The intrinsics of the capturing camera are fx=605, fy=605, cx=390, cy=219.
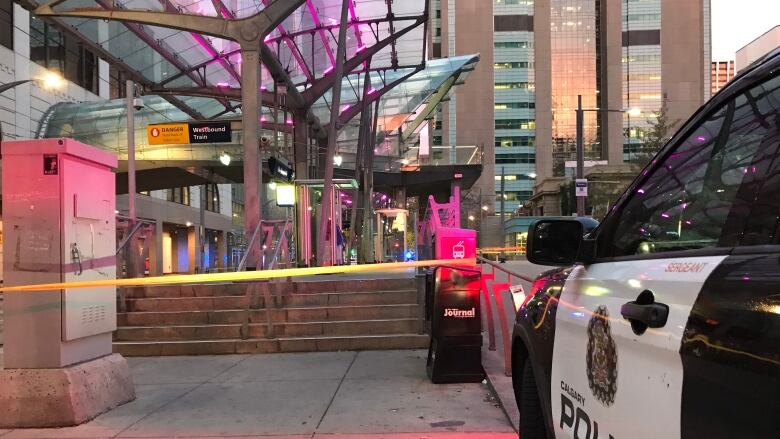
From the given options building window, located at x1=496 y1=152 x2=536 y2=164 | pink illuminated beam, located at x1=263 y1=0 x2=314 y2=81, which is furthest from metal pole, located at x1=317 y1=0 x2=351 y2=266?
building window, located at x1=496 y1=152 x2=536 y2=164

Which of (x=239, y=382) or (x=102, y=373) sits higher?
(x=102, y=373)

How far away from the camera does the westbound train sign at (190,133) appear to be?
15.1m

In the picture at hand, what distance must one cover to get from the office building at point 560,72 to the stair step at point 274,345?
94.7 metres

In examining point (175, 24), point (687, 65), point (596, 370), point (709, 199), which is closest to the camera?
point (709, 199)

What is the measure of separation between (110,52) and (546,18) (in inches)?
4123

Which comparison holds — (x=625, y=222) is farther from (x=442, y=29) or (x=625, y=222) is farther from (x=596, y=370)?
(x=442, y=29)

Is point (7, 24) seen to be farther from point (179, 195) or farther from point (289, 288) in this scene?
point (289, 288)

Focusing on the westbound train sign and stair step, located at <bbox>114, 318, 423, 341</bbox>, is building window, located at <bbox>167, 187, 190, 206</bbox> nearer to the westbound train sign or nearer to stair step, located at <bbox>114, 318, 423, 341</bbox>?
the westbound train sign

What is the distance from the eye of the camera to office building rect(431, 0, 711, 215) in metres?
105

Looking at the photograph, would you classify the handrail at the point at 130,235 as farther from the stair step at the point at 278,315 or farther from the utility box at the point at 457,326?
the utility box at the point at 457,326

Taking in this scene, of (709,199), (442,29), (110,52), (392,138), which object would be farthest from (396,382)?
(442,29)

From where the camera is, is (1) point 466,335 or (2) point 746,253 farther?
(1) point 466,335

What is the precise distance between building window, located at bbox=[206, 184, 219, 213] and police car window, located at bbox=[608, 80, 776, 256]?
41.4 meters

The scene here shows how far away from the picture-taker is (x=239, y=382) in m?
6.51
